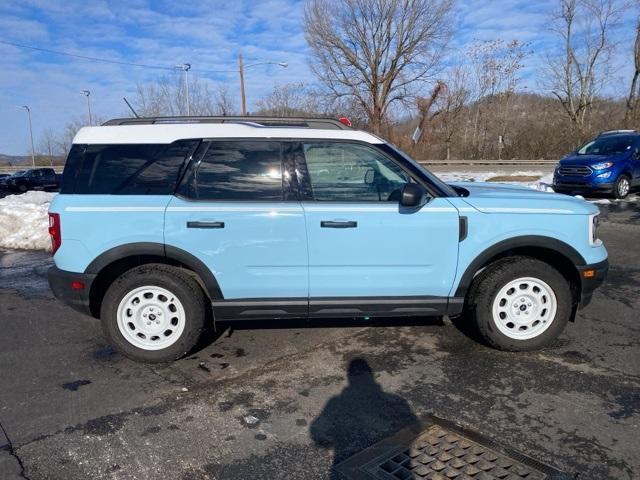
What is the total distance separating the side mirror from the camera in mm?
3730

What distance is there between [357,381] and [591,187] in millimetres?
12125

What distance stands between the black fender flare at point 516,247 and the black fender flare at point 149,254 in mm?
2071

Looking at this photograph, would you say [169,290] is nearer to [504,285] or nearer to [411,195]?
[411,195]

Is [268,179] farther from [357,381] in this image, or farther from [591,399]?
[591,399]

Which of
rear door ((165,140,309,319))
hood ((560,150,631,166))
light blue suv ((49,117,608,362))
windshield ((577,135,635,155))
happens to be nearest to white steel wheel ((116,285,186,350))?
light blue suv ((49,117,608,362))

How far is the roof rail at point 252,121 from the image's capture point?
4.13 metres

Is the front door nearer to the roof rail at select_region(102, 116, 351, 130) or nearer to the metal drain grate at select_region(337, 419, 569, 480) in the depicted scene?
the roof rail at select_region(102, 116, 351, 130)

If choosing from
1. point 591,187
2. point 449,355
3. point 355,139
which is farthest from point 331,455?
point 591,187

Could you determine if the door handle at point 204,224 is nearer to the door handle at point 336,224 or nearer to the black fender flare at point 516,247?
the door handle at point 336,224

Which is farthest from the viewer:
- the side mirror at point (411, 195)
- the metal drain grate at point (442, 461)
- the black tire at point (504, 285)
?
the black tire at point (504, 285)

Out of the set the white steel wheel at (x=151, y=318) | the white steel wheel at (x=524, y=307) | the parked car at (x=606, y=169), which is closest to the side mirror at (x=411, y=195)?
the white steel wheel at (x=524, y=307)

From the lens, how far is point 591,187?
13.2 m

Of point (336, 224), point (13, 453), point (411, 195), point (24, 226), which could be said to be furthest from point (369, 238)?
point (24, 226)

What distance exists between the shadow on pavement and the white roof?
1.99 meters
